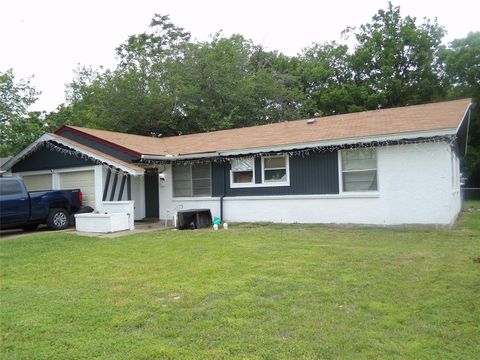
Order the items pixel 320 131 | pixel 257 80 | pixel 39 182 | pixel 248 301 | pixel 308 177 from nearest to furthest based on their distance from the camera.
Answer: pixel 248 301 < pixel 308 177 < pixel 320 131 < pixel 39 182 < pixel 257 80

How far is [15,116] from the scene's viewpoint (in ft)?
66.2

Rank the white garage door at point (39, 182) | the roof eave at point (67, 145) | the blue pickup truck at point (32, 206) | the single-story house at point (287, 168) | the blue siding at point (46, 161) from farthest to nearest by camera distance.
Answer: the white garage door at point (39, 182), the blue siding at point (46, 161), the roof eave at point (67, 145), the blue pickup truck at point (32, 206), the single-story house at point (287, 168)

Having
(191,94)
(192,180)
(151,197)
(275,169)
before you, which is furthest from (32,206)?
(191,94)

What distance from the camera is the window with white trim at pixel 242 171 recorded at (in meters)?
14.4

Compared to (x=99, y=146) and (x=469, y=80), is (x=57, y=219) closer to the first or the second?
(x=99, y=146)

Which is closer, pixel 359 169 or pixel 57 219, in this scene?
pixel 359 169

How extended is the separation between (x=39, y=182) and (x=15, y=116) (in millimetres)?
5531

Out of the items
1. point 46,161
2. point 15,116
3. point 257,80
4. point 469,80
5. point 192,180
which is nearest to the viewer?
point 192,180

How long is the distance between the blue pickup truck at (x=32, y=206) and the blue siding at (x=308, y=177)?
226 inches

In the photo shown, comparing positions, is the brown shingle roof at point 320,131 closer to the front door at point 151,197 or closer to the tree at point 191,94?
the front door at point 151,197

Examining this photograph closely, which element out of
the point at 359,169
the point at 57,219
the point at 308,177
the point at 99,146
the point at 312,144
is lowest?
the point at 57,219

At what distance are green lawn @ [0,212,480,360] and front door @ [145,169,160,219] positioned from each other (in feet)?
24.6

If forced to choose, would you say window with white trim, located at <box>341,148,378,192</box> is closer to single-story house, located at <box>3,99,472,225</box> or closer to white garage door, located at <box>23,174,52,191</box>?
single-story house, located at <box>3,99,472,225</box>

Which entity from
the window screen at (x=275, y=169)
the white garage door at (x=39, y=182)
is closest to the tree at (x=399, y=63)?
the window screen at (x=275, y=169)
